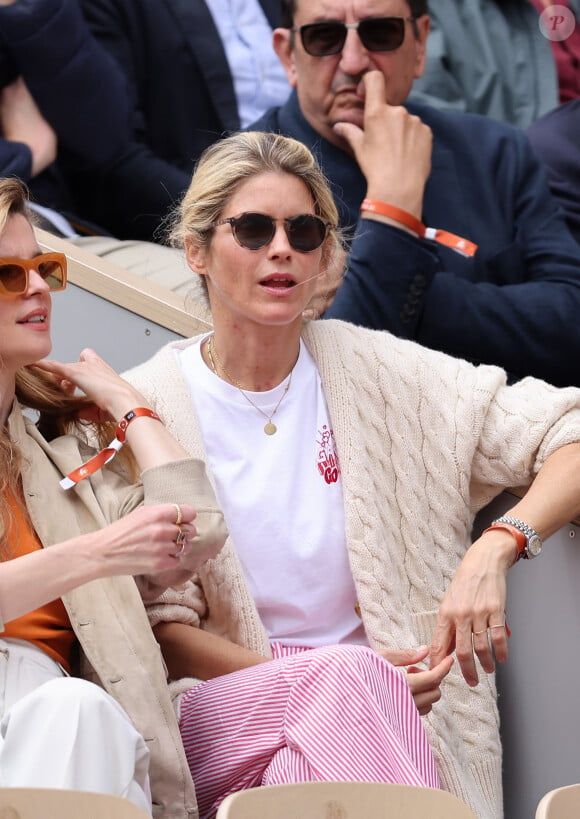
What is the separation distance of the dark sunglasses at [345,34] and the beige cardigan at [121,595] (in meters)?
1.33

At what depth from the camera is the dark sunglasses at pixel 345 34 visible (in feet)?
10.3

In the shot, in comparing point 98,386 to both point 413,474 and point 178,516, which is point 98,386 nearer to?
point 178,516

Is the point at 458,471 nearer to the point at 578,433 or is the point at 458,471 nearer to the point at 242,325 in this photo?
the point at 578,433

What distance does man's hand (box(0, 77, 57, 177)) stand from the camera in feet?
10.9

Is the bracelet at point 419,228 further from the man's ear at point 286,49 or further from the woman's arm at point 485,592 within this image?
the woman's arm at point 485,592

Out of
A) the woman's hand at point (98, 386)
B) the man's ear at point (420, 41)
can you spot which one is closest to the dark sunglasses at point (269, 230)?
the woman's hand at point (98, 386)

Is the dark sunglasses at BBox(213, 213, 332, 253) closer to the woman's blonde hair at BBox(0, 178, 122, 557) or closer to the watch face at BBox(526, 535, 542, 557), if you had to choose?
the woman's blonde hair at BBox(0, 178, 122, 557)

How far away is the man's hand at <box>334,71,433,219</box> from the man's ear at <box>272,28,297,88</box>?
197 mm

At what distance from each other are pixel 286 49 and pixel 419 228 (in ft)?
2.01

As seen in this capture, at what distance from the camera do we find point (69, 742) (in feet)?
5.60

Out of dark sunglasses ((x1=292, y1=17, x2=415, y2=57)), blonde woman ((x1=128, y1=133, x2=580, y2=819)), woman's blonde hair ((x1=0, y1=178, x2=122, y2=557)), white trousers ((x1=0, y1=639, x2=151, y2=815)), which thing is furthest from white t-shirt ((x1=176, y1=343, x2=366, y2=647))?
dark sunglasses ((x1=292, y1=17, x2=415, y2=57))

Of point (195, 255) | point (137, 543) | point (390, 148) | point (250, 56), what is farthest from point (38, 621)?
point (250, 56)

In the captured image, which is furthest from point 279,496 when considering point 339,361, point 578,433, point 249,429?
point 578,433

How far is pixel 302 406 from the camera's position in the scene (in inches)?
98.3
